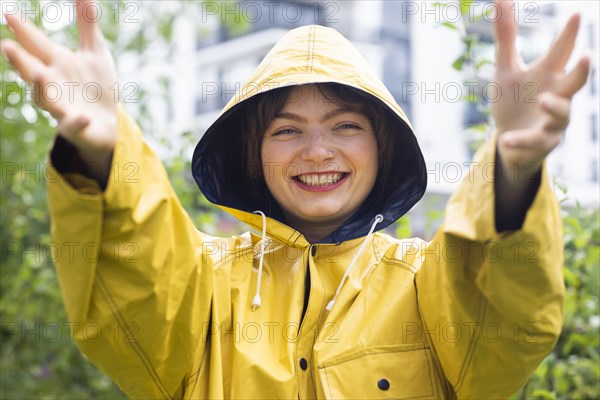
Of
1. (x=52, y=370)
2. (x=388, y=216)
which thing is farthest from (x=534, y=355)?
A: (x=52, y=370)

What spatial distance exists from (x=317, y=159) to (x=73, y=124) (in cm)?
72

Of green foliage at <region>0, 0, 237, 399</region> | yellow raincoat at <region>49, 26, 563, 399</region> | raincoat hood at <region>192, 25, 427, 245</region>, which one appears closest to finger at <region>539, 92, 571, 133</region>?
yellow raincoat at <region>49, 26, 563, 399</region>

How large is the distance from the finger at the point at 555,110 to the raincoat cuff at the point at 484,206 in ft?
0.27

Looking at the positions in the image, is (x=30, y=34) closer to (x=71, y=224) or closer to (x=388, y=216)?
(x=71, y=224)

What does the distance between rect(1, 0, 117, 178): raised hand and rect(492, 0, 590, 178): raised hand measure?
0.72 meters

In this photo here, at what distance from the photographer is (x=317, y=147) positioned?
1991 mm

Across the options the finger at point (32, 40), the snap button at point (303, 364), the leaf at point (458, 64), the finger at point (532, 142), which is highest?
the leaf at point (458, 64)

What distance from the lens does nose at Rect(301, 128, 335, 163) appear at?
1988 millimetres

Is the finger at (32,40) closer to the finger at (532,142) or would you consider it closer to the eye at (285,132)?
the eye at (285,132)

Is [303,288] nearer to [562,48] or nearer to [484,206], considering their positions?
[484,206]

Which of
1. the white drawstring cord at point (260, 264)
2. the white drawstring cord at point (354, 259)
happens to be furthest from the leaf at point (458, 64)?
the white drawstring cord at point (260, 264)

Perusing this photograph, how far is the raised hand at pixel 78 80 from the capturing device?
1418mm

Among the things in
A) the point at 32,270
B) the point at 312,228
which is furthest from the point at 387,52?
the point at 312,228

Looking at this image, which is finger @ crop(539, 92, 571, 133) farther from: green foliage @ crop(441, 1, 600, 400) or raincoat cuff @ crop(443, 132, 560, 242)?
green foliage @ crop(441, 1, 600, 400)
